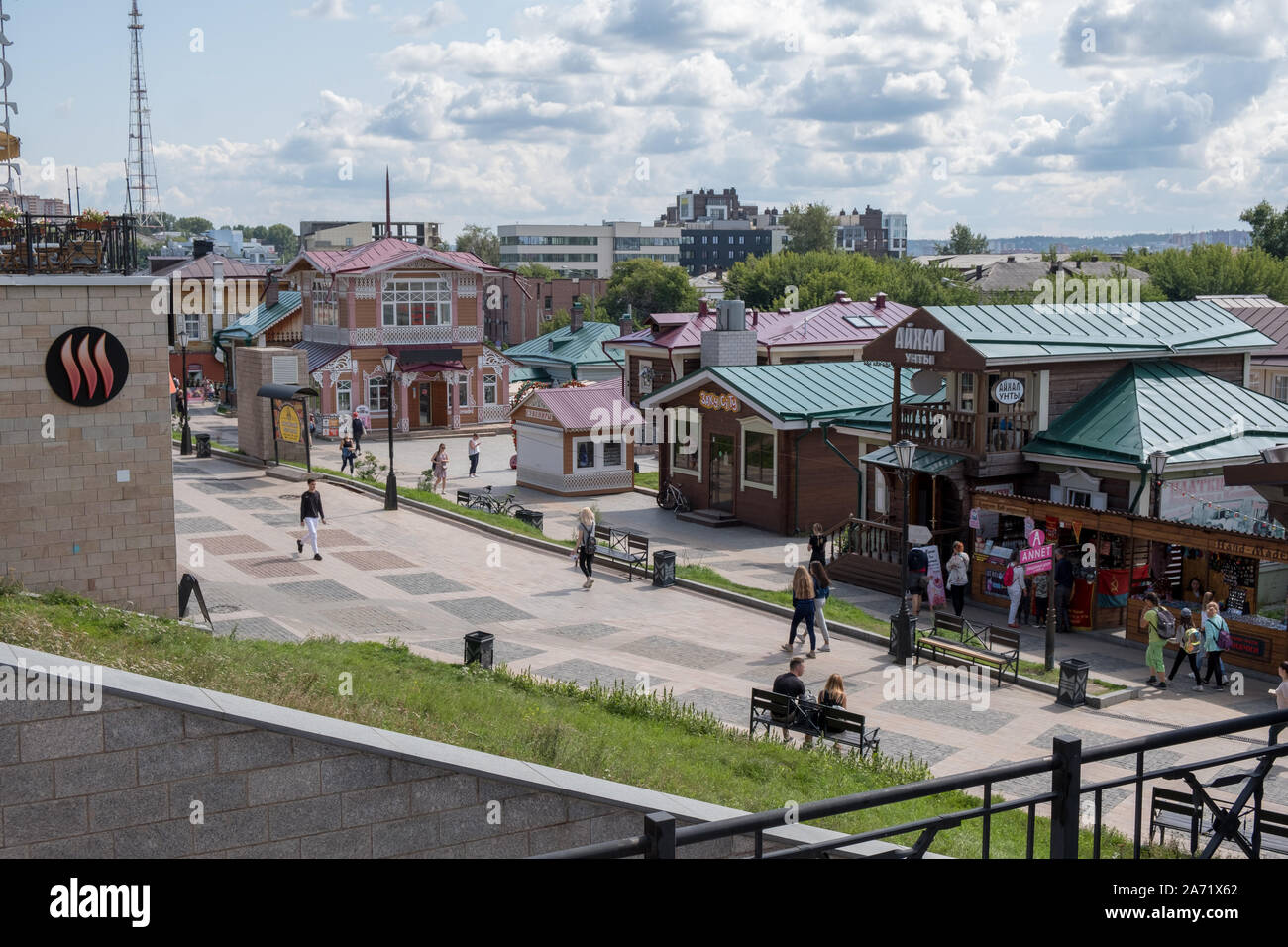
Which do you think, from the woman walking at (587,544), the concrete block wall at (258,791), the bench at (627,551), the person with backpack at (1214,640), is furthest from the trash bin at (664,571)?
the concrete block wall at (258,791)

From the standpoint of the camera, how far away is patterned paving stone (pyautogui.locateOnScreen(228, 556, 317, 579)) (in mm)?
25875

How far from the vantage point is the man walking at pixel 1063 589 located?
23.9 meters

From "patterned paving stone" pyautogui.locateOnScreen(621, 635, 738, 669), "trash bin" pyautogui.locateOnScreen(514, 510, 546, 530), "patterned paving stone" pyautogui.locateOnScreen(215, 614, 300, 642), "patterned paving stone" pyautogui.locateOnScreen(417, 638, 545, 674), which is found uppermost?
"trash bin" pyautogui.locateOnScreen(514, 510, 546, 530)

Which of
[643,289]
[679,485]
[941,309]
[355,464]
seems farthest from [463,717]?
[643,289]

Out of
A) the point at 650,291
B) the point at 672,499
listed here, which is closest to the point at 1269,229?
the point at 650,291

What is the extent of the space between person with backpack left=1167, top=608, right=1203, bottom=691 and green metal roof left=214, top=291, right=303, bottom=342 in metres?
49.1

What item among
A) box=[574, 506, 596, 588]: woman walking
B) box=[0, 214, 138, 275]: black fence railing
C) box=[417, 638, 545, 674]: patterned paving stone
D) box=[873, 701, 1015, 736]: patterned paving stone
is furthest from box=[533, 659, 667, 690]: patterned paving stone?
box=[0, 214, 138, 275]: black fence railing

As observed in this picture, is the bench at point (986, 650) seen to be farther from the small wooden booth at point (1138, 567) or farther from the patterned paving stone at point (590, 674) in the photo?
the patterned paving stone at point (590, 674)

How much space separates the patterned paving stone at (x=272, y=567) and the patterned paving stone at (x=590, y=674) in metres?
8.21

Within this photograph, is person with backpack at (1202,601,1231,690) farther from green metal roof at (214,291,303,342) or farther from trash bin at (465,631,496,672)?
green metal roof at (214,291,303,342)

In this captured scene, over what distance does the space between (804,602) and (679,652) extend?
2.24 m

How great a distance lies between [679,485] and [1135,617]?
16.6 meters
